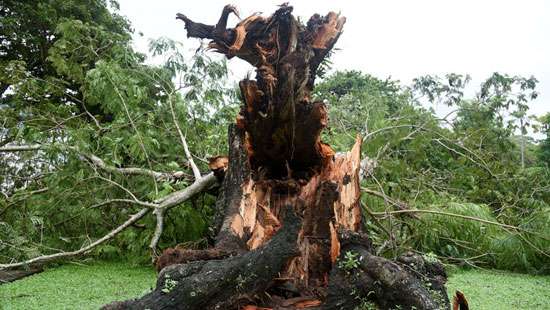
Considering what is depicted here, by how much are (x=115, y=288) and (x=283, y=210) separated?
1.62 m

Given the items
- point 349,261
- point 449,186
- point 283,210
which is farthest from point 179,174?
point 449,186

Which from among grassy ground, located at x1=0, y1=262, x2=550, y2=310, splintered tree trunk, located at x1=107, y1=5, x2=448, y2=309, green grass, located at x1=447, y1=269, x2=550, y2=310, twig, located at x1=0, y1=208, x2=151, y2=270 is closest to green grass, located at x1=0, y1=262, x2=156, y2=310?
grassy ground, located at x1=0, y1=262, x2=550, y2=310

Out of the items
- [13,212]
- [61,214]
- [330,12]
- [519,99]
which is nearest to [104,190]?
[61,214]

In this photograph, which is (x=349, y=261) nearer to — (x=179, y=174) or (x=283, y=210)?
(x=283, y=210)

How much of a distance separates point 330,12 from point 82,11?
32.1 feet

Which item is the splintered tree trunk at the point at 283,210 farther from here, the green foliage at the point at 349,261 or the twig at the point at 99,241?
the twig at the point at 99,241

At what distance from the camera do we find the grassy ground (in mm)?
3398

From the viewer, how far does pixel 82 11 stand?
1133 cm

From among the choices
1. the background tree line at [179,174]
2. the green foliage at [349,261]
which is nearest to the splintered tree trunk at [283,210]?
the green foliage at [349,261]

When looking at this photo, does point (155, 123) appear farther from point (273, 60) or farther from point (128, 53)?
point (273, 60)

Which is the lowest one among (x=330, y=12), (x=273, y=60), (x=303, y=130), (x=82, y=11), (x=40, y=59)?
(x=303, y=130)

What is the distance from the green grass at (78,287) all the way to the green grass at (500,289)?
2326mm

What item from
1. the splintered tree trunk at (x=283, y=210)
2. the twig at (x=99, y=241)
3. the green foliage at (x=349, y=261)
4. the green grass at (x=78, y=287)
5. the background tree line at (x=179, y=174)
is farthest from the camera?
the background tree line at (x=179, y=174)

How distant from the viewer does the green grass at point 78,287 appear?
3330mm
